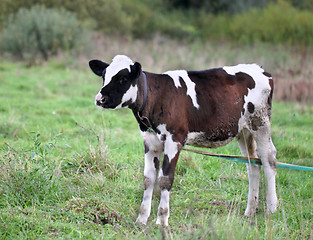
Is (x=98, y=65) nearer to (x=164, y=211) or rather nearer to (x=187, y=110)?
(x=187, y=110)

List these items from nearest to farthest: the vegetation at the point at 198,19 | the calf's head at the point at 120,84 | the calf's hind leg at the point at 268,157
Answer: the calf's head at the point at 120,84
the calf's hind leg at the point at 268,157
the vegetation at the point at 198,19

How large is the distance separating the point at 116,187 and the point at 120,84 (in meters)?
1.65

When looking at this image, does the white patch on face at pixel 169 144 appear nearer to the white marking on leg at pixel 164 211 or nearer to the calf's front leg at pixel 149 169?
the calf's front leg at pixel 149 169

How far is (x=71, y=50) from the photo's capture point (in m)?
16.9

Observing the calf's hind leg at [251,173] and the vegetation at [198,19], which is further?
the vegetation at [198,19]

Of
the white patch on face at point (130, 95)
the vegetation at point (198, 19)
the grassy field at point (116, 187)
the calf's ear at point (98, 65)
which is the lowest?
the grassy field at point (116, 187)

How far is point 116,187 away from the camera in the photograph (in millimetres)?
5250

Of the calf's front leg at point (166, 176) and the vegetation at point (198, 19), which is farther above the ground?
the vegetation at point (198, 19)

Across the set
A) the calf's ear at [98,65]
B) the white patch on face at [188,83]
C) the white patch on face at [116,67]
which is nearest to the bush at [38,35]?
the calf's ear at [98,65]

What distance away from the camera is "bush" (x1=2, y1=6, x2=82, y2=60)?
16.3 metres

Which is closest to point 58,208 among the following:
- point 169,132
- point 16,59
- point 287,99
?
point 169,132

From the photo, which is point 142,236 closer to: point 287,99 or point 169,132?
point 169,132

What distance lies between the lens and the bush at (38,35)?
1627cm

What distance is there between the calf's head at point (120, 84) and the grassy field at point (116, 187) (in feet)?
3.89
